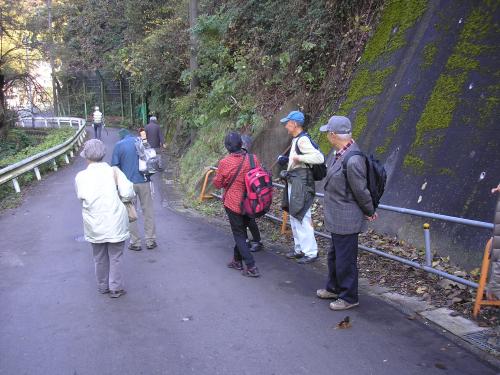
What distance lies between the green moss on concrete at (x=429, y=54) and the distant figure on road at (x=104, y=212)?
536 cm

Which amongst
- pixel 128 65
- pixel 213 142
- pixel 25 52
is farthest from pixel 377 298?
pixel 25 52

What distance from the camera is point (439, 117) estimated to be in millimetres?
7188

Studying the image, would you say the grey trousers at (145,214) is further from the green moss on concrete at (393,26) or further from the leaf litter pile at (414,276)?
the green moss on concrete at (393,26)

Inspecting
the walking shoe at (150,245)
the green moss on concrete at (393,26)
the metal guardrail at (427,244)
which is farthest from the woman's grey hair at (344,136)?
the green moss on concrete at (393,26)

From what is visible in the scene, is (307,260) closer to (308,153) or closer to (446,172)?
(308,153)

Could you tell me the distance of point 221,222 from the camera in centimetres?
982

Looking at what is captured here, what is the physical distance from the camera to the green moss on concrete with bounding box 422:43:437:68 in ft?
26.6

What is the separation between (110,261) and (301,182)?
2695mm

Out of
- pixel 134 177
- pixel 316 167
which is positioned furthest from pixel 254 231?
pixel 134 177

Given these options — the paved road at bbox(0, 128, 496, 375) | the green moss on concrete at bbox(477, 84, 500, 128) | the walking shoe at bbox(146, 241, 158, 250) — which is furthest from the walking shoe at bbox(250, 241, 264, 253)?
the green moss on concrete at bbox(477, 84, 500, 128)

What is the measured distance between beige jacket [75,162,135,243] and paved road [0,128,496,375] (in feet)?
2.57

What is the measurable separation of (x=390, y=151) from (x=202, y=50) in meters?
11.4

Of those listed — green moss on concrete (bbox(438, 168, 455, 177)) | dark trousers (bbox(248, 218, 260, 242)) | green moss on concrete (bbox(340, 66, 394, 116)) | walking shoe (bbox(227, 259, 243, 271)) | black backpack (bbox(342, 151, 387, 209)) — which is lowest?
walking shoe (bbox(227, 259, 243, 271))

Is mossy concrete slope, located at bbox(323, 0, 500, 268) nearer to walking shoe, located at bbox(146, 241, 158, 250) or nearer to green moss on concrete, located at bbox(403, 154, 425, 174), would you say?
green moss on concrete, located at bbox(403, 154, 425, 174)
